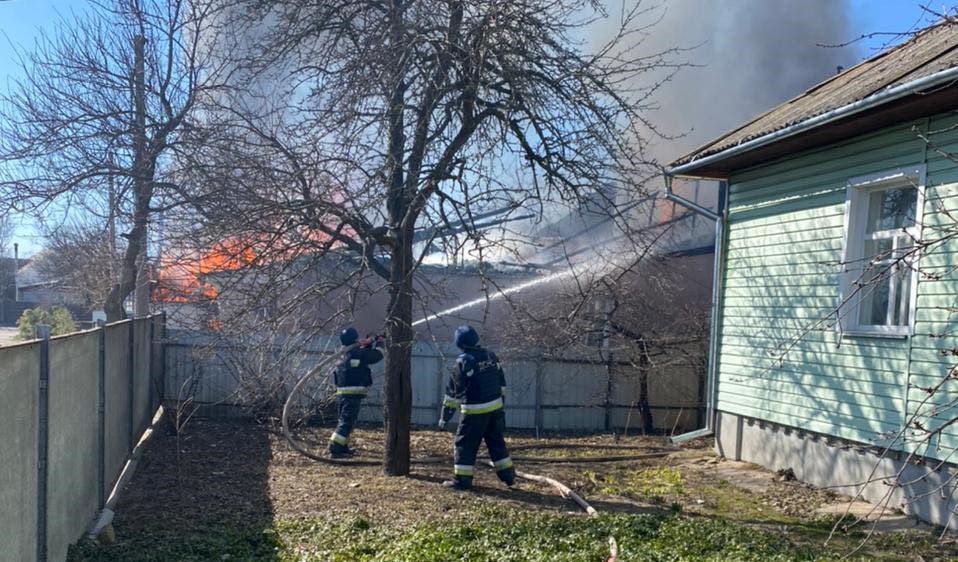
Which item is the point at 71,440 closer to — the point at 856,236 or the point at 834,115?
the point at 834,115

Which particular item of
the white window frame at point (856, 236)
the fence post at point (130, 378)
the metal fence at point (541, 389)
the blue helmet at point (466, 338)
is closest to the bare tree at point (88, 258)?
the metal fence at point (541, 389)

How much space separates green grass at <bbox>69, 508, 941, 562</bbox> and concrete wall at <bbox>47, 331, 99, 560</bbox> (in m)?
0.38

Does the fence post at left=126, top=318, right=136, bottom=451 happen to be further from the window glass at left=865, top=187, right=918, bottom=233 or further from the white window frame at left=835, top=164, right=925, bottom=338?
the window glass at left=865, top=187, right=918, bottom=233

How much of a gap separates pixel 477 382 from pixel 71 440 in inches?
150

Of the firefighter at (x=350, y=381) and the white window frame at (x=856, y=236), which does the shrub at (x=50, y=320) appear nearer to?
the firefighter at (x=350, y=381)

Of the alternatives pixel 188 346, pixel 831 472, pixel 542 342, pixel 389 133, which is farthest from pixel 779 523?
pixel 188 346

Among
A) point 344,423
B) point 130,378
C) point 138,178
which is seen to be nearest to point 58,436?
point 130,378

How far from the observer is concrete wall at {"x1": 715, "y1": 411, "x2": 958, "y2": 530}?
21.2 feet

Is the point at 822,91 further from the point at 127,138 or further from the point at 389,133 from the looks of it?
the point at 127,138

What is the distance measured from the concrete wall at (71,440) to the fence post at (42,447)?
0.10 m

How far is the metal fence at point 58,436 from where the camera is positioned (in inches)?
142

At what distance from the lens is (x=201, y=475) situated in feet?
27.7

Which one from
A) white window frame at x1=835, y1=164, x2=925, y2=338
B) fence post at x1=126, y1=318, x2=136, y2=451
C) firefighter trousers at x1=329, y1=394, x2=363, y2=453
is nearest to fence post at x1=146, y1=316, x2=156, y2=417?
fence post at x1=126, y1=318, x2=136, y2=451

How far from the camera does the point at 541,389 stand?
1302cm
